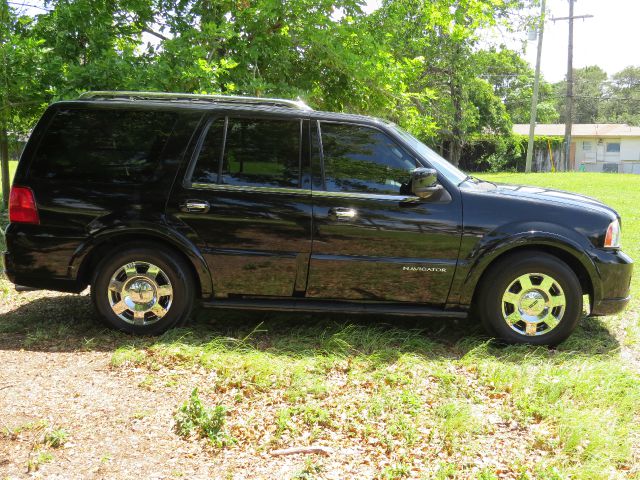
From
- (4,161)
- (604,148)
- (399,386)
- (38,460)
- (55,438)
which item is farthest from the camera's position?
(604,148)

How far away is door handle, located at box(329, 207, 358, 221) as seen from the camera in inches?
190

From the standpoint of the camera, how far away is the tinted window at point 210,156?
16.3 ft

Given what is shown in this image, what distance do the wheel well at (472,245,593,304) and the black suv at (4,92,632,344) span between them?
0.04 feet

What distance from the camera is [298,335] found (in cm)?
512

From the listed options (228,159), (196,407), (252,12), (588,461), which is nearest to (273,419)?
(196,407)

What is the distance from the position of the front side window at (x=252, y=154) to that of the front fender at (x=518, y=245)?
152 cm

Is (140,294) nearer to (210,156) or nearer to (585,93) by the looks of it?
(210,156)

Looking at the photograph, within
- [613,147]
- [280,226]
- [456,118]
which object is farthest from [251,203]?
[613,147]

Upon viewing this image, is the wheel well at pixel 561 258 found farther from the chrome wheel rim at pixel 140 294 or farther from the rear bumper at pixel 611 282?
the chrome wheel rim at pixel 140 294

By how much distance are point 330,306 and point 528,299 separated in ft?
5.17

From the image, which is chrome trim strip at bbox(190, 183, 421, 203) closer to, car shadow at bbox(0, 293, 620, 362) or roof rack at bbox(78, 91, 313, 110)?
roof rack at bbox(78, 91, 313, 110)

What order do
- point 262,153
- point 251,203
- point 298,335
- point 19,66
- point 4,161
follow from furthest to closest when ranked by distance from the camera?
point 4,161, point 19,66, point 298,335, point 262,153, point 251,203

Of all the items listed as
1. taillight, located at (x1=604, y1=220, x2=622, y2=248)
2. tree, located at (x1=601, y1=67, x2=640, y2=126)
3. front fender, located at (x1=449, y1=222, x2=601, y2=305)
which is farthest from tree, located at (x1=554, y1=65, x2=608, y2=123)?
front fender, located at (x1=449, y1=222, x2=601, y2=305)

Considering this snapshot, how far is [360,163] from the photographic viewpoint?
196 inches
